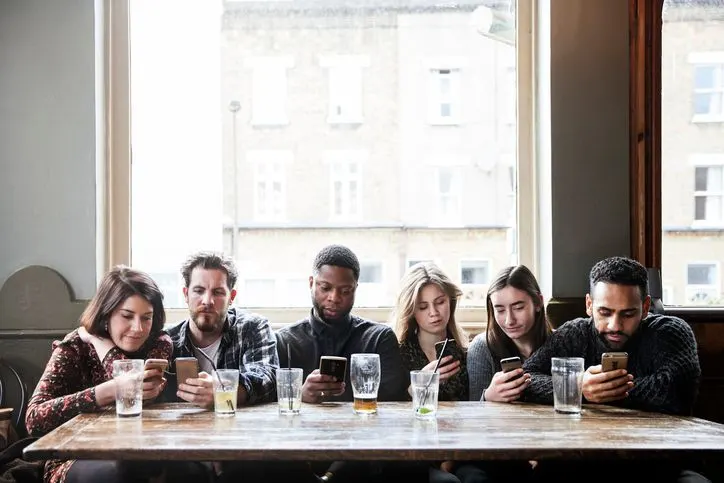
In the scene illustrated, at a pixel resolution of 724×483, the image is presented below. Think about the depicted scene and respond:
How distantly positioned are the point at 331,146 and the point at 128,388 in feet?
6.01

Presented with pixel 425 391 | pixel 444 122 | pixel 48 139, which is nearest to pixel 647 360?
pixel 425 391

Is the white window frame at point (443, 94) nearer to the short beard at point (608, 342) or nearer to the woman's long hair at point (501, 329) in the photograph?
the woman's long hair at point (501, 329)

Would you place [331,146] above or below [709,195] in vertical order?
above

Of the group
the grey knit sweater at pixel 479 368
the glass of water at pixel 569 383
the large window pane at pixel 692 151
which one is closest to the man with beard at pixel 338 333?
the grey knit sweater at pixel 479 368

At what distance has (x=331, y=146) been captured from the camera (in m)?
3.81

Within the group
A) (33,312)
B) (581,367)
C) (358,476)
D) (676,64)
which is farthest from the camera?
(676,64)

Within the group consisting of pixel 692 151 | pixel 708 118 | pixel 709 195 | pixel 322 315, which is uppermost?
pixel 708 118

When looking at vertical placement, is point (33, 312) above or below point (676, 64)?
below

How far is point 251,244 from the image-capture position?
3.80 m

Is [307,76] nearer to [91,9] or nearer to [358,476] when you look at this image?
[91,9]

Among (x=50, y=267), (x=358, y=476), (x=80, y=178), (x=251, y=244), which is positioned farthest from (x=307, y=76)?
(x=358, y=476)

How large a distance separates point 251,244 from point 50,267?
0.96m

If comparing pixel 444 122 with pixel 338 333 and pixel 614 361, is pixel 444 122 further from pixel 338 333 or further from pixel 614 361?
pixel 614 361

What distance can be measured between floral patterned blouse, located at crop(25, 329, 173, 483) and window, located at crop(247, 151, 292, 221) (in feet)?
3.64
